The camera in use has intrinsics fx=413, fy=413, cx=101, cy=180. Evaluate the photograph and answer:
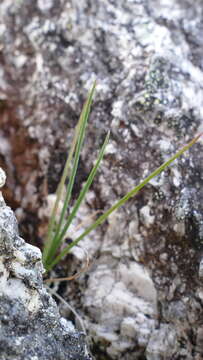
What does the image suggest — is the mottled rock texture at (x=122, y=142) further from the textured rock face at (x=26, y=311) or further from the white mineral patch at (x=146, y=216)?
the textured rock face at (x=26, y=311)


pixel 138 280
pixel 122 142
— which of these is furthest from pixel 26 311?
pixel 122 142

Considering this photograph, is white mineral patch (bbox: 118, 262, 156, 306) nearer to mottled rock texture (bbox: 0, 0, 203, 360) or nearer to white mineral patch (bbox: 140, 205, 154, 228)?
mottled rock texture (bbox: 0, 0, 203, 360)

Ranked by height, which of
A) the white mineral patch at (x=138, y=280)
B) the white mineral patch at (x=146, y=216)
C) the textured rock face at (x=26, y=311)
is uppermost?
the white mineral patch at (x=146, y=216)

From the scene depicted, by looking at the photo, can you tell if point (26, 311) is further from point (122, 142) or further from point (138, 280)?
point (122, 142)

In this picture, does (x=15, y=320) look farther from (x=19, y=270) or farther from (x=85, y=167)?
(x=85, y=167)

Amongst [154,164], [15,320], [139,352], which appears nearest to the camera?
[15,320]

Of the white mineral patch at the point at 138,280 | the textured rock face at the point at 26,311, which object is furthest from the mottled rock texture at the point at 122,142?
the textured rock face at the point at 26,311

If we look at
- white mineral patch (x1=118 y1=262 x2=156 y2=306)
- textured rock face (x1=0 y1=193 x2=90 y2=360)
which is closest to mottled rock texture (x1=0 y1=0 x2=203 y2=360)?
white mineral patch (x1=118 y1=262 x2=156 y2=306)

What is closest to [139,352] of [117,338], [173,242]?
[117,338]
